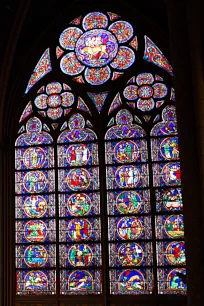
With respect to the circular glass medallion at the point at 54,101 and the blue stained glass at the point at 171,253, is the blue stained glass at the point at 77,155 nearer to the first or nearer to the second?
the circular glass medallion at the point at 54,101

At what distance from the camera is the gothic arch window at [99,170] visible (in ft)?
50.5

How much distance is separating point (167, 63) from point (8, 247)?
18.7ft

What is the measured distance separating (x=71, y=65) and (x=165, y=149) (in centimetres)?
320

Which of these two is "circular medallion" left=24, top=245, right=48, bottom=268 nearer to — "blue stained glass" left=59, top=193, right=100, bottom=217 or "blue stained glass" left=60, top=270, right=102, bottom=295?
"blue stained glass" left=60, top=270, right=102, bottom=295

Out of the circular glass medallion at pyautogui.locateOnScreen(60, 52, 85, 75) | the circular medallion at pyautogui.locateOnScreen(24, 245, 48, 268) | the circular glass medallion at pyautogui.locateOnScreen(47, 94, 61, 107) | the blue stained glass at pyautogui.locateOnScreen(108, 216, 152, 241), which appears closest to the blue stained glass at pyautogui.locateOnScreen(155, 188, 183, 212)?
the blue stained glass at pyautogui.locateOnScreen(108, 216, 152, 241)

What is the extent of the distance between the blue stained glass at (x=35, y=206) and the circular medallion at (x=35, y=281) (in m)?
1.34

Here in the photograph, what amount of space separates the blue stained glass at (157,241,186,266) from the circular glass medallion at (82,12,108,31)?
556cm

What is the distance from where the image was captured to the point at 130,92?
16.3 meters

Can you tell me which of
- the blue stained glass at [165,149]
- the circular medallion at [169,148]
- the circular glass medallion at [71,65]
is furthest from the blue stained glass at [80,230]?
the circular glass medallion at [71,65]

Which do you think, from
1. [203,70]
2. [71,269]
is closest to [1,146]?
[71,269]

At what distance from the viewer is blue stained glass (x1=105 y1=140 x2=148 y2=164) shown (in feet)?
52.1

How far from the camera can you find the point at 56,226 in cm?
1586

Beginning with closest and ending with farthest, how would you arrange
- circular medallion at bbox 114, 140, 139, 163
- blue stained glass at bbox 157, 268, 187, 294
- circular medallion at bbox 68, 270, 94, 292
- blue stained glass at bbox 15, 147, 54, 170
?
blue stained glass at bbox 157, 268, 187, 294 → circular medallion at bbox 68, 270, 94, 292 → circular medallion at bbox 114, 140, 139, 163 → blue stained glass at bbox 15, 147, 54, 170

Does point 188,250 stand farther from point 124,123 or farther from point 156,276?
point 124,123
